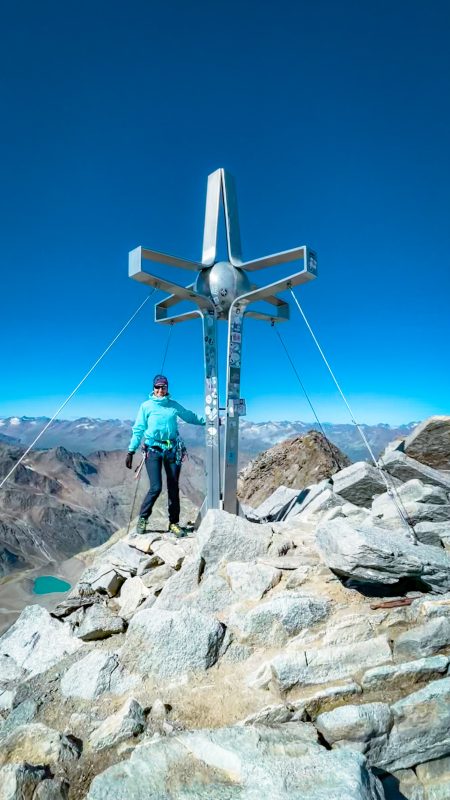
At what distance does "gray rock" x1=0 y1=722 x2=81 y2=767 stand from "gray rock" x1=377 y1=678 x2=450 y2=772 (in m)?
3.56

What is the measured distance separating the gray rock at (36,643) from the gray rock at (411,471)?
882cm

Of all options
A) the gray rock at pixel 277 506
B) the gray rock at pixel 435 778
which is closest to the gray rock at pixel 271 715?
the gray rock at pixel 435 778

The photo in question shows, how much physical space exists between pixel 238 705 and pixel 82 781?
6.29 feet

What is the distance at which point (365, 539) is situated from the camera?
725cm

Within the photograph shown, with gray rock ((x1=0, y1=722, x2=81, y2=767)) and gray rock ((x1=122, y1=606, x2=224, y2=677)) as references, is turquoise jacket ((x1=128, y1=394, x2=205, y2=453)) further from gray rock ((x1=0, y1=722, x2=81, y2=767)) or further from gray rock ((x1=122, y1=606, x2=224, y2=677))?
gray rock ((x1=0, y1=722, x2=81, y2=767))

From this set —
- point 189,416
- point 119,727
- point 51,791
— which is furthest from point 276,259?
point 51,791

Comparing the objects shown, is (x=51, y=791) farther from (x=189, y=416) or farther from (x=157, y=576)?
(x=189, y=416)

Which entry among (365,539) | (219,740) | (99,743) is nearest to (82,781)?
(99,743)

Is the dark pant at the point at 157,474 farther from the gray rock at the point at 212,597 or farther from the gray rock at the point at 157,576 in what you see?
the gray rock at the point at 212,597

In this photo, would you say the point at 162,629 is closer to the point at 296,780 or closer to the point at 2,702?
the point at 2,702

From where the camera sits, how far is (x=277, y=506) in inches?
559

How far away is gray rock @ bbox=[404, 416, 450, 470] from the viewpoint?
13234 millimetres

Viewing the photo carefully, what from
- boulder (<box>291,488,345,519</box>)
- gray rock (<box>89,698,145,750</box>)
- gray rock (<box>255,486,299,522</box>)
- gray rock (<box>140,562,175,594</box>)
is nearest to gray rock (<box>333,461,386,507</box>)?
boulder (<box>291,488,345,519</box>)

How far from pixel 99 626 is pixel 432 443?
10.1 meters
